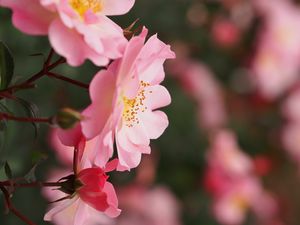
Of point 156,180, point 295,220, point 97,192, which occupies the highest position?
point 97,192

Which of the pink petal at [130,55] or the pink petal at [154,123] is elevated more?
the pink petal at [130,55]

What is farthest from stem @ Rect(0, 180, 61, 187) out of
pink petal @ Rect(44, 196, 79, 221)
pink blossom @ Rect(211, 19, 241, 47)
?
pink blossom @ Rect(211, 19, 241, 47)

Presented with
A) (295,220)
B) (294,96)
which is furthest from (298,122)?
(295,220)

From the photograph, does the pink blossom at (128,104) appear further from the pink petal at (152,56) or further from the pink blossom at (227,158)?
the pink blossom at (227,158)

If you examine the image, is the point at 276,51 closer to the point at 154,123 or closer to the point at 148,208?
the point at 148,208

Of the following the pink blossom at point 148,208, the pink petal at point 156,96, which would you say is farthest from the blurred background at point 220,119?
the pink petal at point 156,96

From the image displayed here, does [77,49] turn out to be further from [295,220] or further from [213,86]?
[295,220]
